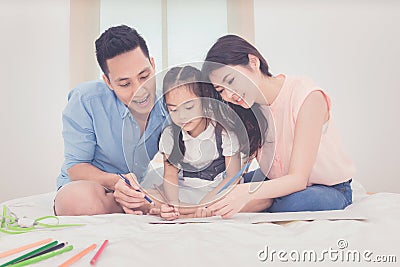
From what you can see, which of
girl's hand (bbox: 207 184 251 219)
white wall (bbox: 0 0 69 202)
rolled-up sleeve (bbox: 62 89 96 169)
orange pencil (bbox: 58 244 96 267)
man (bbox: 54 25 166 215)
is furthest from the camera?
white wall (bbox: 0 0 69 202)

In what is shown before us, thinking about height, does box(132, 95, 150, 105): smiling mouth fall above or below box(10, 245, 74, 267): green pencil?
above

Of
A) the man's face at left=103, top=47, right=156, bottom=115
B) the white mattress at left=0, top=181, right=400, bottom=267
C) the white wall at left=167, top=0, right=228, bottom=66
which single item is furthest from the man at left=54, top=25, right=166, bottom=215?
the white wall at left=167, top=0, right=228, bottom=66

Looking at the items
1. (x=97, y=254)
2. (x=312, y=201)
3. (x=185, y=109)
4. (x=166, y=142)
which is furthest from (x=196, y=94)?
(x=97, y=254)

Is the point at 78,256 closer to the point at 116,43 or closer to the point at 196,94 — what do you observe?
the point at 196,94

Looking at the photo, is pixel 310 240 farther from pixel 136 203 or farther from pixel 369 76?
pixel 369 76

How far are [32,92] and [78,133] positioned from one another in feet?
3.55

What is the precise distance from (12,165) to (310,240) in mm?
1897

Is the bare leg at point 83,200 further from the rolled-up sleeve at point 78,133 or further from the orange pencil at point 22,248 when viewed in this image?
the orange pencil at point 22,248

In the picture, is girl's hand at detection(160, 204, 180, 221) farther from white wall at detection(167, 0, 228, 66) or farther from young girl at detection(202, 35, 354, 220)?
white wall at detection(167, 0, 228, 66)

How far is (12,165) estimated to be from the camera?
229 centimetres

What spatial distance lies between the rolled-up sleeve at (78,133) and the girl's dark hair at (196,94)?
352mm

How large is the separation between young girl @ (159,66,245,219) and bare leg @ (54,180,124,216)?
181mm

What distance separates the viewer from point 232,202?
110 centimetres

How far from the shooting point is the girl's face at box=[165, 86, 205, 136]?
1146 millimetres
